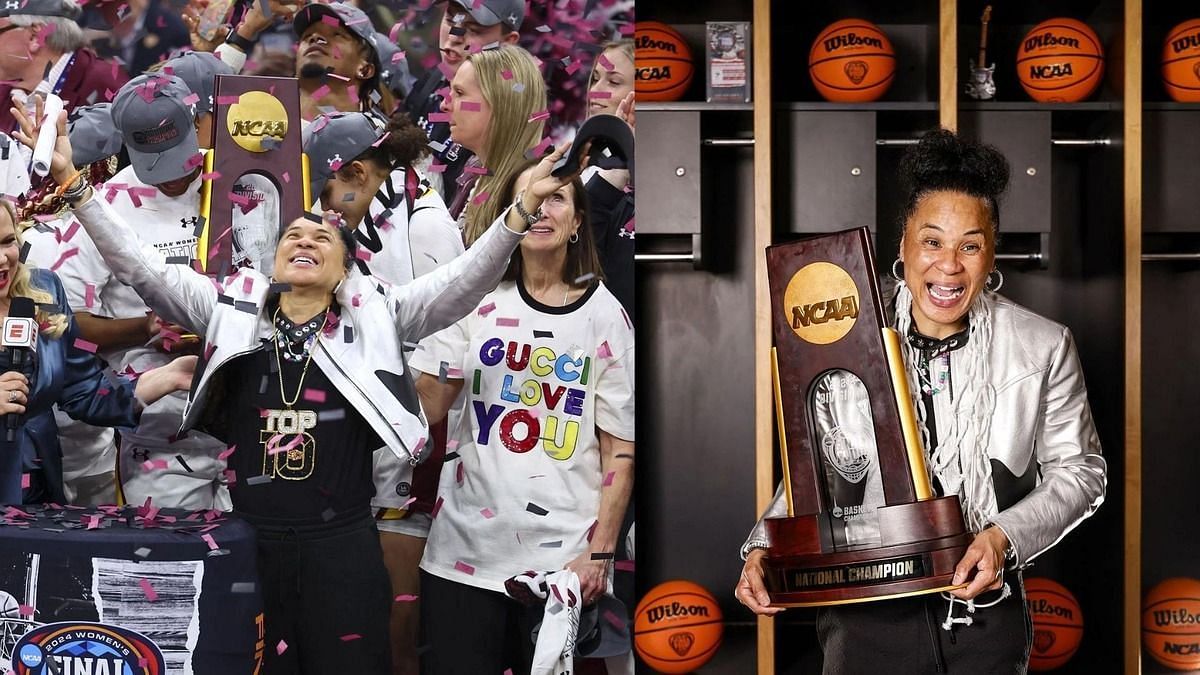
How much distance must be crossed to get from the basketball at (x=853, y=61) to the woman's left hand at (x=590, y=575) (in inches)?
53.0

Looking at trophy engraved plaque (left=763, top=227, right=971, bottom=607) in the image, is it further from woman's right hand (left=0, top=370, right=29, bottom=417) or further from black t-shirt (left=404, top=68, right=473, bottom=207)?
woman's right hand (left=0, top=370, right=29, bottom=417)

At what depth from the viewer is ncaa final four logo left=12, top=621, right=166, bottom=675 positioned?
207cm

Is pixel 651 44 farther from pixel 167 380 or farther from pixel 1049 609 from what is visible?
pixel 1049 609

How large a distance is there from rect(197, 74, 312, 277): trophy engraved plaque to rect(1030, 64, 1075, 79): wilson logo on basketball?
6.00 ft

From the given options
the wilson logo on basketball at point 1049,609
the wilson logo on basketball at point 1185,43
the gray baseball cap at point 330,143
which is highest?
the wilson logo on basketball at point 1185,43

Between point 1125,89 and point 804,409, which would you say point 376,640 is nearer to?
point 804,409

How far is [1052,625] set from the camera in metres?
2.57

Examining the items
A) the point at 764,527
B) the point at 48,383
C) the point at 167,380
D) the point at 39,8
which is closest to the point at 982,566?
the point at 764,527

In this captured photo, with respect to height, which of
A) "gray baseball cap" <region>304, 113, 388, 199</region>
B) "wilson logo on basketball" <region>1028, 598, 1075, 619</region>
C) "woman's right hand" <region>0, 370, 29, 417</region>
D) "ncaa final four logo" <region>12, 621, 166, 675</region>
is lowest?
"wilson logo on basketball" <region>1028, 598, 1075, 619</region>

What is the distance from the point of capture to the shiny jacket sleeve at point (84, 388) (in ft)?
7.09

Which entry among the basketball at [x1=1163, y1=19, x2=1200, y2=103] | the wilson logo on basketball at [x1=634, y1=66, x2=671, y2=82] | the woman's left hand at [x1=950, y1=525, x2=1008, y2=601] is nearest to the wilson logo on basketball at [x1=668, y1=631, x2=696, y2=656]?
the woman's left hand at [x1=950, y1=525, x2=1008, y2=601]

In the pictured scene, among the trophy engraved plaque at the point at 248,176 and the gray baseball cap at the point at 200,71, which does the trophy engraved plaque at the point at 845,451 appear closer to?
the trophy engraved plaque at the point at 248,176

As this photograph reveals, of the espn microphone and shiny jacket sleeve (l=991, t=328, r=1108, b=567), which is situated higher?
the espn microphone

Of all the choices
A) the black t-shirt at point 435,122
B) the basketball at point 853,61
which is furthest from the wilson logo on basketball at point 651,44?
the black t-shirt at point 435,122
